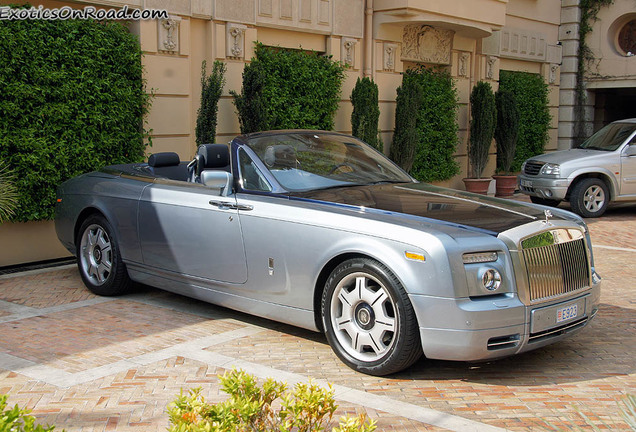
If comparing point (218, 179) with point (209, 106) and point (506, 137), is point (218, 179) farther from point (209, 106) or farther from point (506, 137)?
point (506, 137)

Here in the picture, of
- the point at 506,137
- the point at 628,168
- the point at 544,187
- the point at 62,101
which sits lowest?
the point at 544,187

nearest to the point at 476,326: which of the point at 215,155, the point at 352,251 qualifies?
the point at 352,251

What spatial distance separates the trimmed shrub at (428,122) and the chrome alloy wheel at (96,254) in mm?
9005

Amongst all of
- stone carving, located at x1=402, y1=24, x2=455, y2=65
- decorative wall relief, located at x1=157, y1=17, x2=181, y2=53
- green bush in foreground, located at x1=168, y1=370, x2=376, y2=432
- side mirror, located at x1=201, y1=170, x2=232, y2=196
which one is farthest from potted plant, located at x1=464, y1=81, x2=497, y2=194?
green bush in foreground, located at x1=168, y1=370, x2=376, y2=432

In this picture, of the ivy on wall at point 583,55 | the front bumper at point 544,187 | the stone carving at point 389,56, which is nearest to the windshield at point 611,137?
the front bumper at point 544,187

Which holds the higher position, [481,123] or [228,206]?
[481,123]

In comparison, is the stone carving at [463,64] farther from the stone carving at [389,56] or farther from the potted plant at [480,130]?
the stone carving at [389,56]

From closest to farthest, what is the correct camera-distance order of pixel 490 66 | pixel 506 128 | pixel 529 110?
pixel 506 128
pixel 490 66
pixel 529 110

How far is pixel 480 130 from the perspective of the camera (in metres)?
17.7

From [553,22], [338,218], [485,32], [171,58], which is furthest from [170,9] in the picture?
[553,22]

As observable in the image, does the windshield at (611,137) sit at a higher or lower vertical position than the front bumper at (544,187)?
higher

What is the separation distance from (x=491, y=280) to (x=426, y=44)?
12.6 meters

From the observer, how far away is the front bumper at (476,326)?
4789mm

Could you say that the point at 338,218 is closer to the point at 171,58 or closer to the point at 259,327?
the point at 259,327
